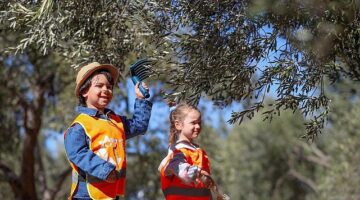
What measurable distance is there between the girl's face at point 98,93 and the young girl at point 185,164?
0.70 meters

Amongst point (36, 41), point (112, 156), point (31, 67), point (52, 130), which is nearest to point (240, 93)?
point (112, 156)

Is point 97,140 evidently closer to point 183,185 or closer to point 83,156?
point 83,156

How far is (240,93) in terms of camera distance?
609 centimetres

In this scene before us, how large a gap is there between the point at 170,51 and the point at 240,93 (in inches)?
28.4

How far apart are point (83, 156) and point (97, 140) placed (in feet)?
0.66

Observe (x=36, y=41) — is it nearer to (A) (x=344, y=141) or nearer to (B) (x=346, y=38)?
(B) (x=346, y=38)

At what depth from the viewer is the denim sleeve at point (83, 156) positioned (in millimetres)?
4871

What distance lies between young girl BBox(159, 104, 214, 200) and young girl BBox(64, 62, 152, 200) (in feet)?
1.26

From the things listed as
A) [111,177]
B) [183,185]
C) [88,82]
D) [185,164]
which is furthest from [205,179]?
[88,82]

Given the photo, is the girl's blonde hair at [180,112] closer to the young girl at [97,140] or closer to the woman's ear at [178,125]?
the woman's ear at [178,125]

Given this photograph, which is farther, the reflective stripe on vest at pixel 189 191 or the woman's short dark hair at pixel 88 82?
the reflective stripe on vest at pixel 189 191

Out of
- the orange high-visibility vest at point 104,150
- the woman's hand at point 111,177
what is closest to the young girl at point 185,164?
the orange high-visibility vest at point 104,150

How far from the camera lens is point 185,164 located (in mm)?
5324

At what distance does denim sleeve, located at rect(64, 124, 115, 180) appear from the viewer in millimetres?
4871
